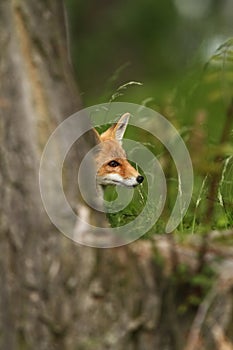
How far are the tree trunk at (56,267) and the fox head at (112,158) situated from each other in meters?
2.16

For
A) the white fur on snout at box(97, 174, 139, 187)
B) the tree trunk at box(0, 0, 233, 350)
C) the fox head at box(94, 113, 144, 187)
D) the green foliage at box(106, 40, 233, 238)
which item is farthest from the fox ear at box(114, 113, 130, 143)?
the tree trunk at box(0, 0, 233, 350)

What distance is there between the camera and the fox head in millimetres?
5492

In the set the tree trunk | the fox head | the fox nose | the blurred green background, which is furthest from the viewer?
the blurred green background

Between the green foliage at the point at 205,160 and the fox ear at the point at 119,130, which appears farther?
the fox ear at the point at 119,130

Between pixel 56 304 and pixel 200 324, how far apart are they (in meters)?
0.33

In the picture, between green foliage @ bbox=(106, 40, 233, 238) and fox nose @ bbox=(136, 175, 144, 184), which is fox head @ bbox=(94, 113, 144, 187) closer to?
fox nose @ bbox=(136, 175, 144, 184)

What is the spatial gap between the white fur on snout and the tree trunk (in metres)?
1.77

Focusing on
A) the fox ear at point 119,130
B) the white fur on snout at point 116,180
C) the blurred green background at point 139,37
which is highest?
the blurred green background at point 139,37

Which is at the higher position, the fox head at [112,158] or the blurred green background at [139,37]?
the blurred green background at [139,37]

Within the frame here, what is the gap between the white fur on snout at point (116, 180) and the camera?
5.11m

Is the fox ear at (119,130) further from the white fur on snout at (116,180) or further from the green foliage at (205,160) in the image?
the green foliage at (205,160)

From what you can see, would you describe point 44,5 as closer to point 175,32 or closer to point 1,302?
point 1,302

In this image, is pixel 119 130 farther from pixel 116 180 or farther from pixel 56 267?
Result: pixel 56 267

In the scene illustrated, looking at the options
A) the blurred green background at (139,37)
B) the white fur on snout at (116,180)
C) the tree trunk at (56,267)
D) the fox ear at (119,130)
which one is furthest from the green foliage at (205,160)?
the blurred green background at (139,37)
